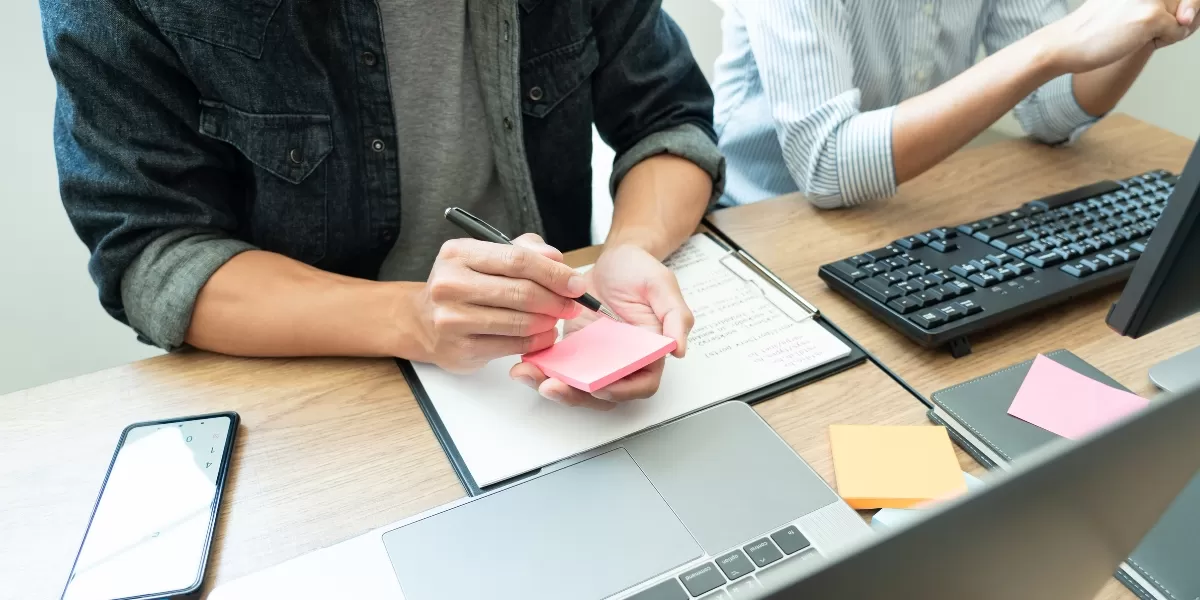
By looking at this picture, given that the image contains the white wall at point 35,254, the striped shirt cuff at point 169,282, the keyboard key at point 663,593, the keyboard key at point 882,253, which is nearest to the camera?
the keyboard key at point 663,593

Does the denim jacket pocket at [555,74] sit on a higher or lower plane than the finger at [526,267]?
higher

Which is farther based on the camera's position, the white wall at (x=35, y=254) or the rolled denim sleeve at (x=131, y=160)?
the white wall at (x=35, y=254)

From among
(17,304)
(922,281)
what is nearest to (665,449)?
(922,281)

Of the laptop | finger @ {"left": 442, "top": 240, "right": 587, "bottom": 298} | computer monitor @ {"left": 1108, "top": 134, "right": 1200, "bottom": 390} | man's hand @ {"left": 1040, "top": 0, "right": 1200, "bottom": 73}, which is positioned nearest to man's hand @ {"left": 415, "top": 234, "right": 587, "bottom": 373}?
finger @ {"left": 442, "top": 240, "right": 587, "bottom": 298}

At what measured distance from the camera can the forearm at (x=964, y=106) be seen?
96 centimetres

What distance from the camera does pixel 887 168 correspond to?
980mm

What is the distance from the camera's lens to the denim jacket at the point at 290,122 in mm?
711

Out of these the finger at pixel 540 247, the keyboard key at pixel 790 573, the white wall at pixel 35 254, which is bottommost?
the white wall at pixel 35 254

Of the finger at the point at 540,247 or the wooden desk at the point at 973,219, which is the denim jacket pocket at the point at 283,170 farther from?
the wooden desk at the point at 973,219

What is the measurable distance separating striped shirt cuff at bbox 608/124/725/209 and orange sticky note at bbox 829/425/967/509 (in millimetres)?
432

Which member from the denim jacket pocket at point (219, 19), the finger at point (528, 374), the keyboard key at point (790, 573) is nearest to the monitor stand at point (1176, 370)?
the finger at point (528, 374)

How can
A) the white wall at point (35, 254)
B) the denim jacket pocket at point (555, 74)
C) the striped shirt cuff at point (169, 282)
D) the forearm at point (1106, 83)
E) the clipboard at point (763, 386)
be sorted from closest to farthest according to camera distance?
the clipboard at point (763, 386) < the striped shirt cuff at point (169, 282) < the denim jacket pocket at point (555, 74) < the forearm at point (1106, 83) < the white wall at point (35, 254)

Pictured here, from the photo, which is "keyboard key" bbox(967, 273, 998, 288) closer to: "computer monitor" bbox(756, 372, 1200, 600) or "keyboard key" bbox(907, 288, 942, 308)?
"keyboard key" bbox(907, 288, 942, 308)

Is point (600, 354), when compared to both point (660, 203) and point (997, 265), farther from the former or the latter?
point (997, 265)
